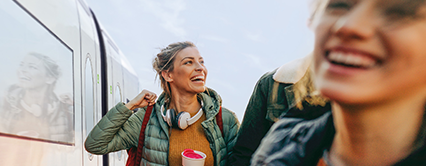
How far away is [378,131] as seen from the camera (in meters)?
0.49

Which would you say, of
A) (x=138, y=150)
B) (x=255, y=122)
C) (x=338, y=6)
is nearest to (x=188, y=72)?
(x=138, y=150)

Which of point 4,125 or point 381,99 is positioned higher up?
point 381,99

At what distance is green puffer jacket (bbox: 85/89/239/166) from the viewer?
168 centimetres

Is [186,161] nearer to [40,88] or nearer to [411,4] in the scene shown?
[40,88]

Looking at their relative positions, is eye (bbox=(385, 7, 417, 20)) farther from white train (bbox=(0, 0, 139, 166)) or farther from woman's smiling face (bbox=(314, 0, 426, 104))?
white train (bbox=(0, 0, 139, 166))

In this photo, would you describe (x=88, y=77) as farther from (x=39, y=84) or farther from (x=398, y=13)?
(x=398, y=13)

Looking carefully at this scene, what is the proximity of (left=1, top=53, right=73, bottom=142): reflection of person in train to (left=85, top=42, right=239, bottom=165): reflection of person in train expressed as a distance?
302 mm

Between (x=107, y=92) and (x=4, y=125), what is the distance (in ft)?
7.55

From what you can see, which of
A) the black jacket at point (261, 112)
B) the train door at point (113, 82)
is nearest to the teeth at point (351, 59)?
the black jacket at point (261, 112)

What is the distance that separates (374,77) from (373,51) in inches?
1.7

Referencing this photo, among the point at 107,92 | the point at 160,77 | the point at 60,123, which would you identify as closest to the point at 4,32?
the point at 60,123

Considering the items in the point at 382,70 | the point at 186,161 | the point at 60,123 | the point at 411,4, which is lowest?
the point at 186,161

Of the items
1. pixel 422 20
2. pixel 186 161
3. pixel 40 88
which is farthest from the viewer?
pixel 40 88

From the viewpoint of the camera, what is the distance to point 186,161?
1.48 m
